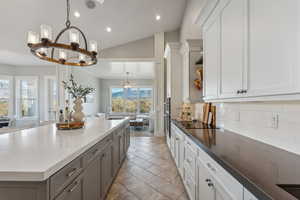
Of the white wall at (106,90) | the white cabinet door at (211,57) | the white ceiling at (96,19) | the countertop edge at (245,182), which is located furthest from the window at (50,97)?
the countertop edge at (245,182)

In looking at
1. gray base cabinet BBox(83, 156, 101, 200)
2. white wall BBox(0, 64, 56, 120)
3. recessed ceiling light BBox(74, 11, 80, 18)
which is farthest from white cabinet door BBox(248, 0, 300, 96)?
white wall BBox(0, 64, 56, 120)

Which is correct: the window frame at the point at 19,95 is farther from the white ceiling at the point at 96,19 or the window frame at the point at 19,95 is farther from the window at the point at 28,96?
the white ceiling at the point at 96,19

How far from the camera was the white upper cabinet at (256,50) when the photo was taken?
893mm

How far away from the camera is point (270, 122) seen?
1.42 meters

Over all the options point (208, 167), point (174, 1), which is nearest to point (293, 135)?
point (208, 167)

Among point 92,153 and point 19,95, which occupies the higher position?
point 19,95

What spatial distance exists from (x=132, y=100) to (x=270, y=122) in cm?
991

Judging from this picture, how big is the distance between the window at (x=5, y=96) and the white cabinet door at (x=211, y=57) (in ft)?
26.2

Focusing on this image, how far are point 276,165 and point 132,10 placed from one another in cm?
451

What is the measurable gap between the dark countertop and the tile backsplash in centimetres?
7

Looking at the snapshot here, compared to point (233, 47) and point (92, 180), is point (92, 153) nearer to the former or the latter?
point (92, 180)

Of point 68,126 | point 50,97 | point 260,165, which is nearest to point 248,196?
point 260,165

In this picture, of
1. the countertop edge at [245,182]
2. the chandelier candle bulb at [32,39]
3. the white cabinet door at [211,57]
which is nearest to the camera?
the countertop edge at [245,182]

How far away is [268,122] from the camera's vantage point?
4.75 ft
